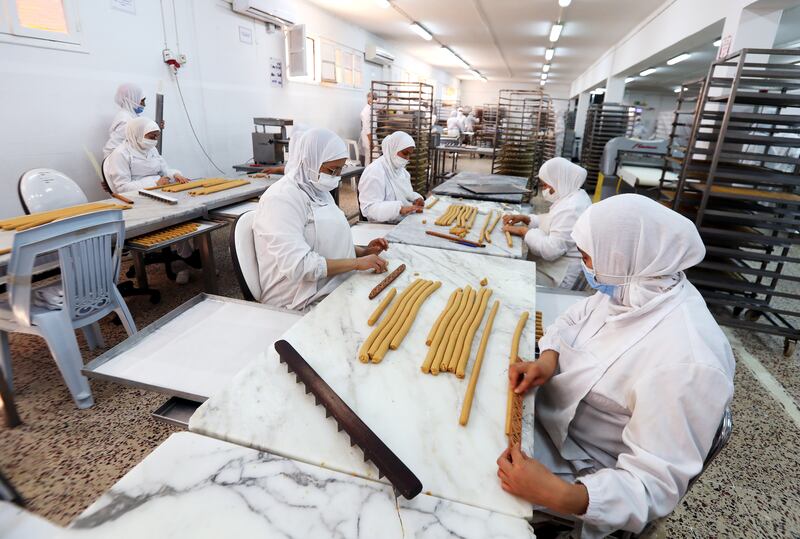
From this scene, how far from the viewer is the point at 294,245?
73.2 inches

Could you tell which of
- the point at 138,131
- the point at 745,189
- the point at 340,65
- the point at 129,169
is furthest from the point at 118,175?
the point at 340,65

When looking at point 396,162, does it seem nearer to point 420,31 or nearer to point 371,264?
point 371,264

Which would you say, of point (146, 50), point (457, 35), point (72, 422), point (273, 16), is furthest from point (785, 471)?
point (457, 35)

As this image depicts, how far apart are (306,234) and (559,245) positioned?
1.55m

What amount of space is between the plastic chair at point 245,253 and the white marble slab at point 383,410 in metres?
0.62

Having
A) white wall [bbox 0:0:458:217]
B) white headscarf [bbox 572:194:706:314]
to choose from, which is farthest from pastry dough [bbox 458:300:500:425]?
white wall [bbox 0:0:458:217]

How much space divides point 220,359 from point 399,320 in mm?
597

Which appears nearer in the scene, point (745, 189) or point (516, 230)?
point (516, 230)

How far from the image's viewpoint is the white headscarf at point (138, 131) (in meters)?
Result: 3.66

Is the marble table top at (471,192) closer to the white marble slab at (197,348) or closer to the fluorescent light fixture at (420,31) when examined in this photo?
the white marble slab at (197,348)

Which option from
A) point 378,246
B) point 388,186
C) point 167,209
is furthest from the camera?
point 388,186

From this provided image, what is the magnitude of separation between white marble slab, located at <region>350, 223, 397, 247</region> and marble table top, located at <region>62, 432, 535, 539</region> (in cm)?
191

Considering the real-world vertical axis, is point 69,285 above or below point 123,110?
below

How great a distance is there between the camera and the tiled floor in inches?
65.3
